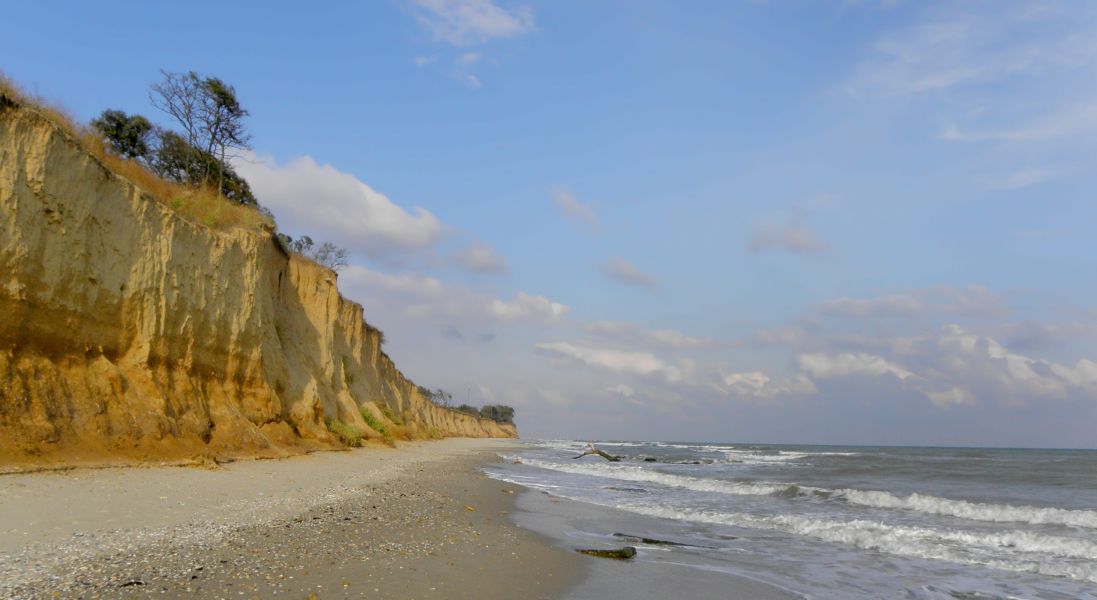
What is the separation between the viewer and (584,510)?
1442 cm

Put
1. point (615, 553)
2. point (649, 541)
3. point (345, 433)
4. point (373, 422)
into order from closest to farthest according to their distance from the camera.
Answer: point (615, 553), point (649, 541), point (345, 433), point (373, 422)

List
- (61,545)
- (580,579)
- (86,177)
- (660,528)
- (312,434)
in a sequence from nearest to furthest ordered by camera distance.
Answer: (61,545), (580,579), (660,528), (86,177), (312,434)

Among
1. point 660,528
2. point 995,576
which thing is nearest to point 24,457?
point 660,528

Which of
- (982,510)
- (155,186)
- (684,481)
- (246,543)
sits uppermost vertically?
(155,186)

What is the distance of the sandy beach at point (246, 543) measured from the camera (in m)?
5.46

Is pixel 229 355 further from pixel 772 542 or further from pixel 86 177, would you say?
pixel 772 542

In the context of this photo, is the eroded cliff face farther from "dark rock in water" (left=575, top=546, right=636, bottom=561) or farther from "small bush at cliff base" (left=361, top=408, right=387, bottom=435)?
"dark rock in water" (left=575, top=546, right=636, bottom=561)

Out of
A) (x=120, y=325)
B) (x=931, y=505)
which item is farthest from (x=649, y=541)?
(x=120, y=325)

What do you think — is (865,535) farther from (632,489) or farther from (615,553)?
(632,489)

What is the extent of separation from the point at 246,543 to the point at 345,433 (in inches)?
781

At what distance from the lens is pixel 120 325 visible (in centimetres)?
1464

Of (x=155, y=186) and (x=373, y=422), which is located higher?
(x=155, y=186)

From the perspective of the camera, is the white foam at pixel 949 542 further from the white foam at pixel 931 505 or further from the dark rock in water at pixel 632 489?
the dark rock in water at pixel 632 489

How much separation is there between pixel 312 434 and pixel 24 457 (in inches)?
495
